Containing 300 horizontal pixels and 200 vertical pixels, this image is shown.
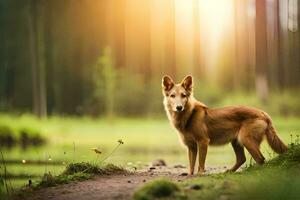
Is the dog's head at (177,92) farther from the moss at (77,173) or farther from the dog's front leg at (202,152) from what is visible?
the moss at (77,173)

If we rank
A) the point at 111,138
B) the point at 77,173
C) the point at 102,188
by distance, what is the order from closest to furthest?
the point at 102,188
the point at 77,173
the point at 111,138

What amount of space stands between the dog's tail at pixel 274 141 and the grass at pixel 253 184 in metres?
0.29

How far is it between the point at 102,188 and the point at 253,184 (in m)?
2.05

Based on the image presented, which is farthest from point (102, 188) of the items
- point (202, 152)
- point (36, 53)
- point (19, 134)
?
point (36, 53)

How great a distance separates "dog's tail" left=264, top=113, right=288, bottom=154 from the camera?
979cm

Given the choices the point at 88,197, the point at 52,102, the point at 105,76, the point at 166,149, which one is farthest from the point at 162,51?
the point at 88,197

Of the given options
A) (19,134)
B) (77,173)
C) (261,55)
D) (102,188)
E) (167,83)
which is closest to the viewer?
(102,188)

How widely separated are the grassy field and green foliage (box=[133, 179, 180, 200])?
5644mm

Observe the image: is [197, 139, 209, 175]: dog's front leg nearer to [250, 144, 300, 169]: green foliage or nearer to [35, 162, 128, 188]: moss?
[250, 144, 300, 169]: green foliage

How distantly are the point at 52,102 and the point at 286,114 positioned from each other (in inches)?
320

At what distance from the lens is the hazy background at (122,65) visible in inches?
996

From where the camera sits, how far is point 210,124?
10.1m

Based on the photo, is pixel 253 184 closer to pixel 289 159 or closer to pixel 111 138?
pixel 289 159

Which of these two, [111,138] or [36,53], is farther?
[36,53]
